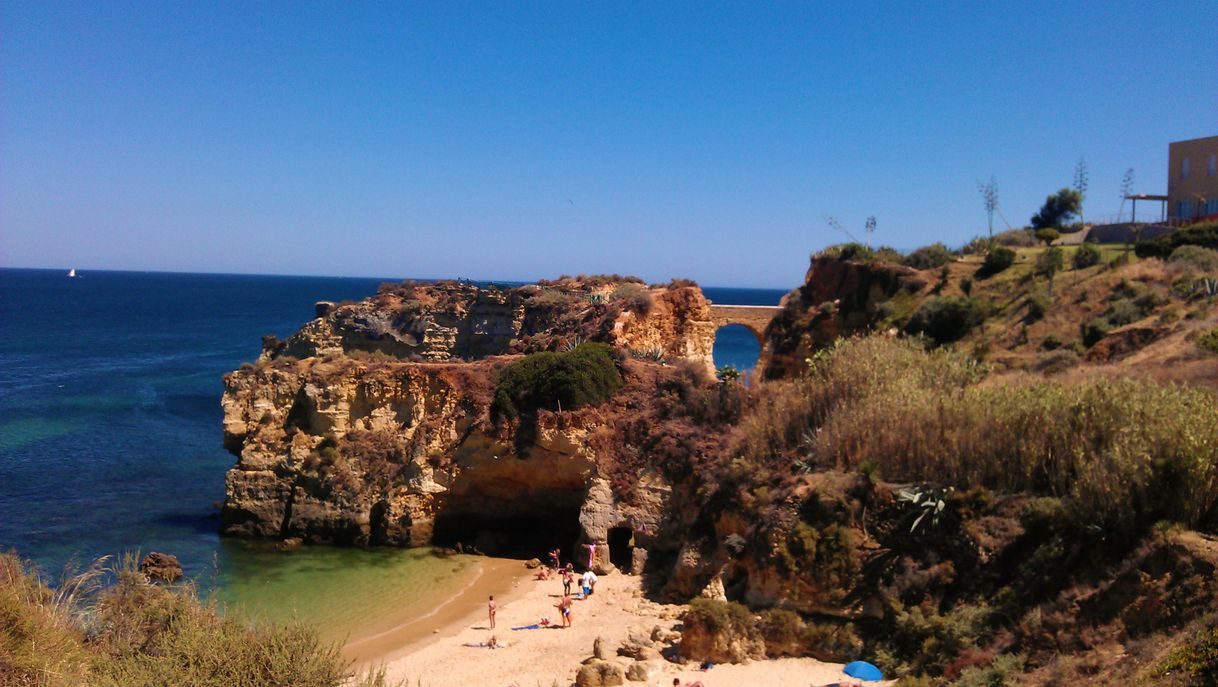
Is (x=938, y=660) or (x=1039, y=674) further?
(x=938, y=660)

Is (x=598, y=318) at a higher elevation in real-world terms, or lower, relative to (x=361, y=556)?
higher

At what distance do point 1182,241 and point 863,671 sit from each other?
27378 mm

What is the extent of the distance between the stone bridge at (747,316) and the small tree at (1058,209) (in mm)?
17182

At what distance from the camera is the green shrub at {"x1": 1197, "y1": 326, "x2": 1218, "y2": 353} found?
19688mm

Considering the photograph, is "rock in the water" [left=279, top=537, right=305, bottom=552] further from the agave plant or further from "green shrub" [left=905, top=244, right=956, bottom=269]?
"green shrub" [left=905, top=244, right=956, bottom=269]

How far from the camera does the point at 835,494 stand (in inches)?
667

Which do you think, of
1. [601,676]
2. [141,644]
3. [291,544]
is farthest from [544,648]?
[291,544]

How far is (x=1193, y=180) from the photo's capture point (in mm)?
40406

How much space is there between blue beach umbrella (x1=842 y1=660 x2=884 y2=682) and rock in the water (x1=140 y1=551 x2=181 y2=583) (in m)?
15.5

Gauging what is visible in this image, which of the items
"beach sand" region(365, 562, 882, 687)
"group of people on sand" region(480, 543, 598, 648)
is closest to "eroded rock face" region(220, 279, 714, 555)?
"group of people on sand" region(480, 543, 598, 648)

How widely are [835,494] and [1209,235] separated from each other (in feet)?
80.4

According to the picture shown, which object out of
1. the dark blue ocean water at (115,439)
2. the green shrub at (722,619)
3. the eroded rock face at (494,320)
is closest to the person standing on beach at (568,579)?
the green shrub at (722,619)

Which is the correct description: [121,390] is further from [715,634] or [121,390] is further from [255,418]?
[715,634]

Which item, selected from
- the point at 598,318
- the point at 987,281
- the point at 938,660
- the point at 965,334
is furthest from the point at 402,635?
the point at 987,281
